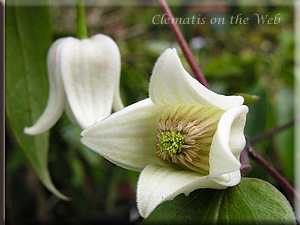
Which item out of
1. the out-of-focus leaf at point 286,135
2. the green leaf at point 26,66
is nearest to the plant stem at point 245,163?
the green leaf at point 26,66

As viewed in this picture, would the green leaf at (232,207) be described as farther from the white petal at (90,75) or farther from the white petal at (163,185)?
the white petal at (90,75)

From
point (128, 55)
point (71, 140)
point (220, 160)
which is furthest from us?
point (128, 55)

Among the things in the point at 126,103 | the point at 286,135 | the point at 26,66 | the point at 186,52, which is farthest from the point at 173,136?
the point at 286,135

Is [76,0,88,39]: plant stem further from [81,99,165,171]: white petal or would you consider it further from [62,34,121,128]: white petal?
[81,99,165,171]: white petal

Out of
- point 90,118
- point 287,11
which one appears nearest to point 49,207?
point 90,118

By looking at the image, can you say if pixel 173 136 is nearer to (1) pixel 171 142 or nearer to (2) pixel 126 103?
(1) pixel 171 142

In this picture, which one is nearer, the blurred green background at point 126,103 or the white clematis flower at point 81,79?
the white clematis flower at point 81,79

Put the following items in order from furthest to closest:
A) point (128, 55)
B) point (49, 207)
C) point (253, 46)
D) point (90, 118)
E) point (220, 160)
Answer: point (253, 46) → point (128, 55) → point (49, 207) → point (90, 118) → point (220, 160)

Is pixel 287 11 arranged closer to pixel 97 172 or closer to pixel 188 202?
pixel 97 172
